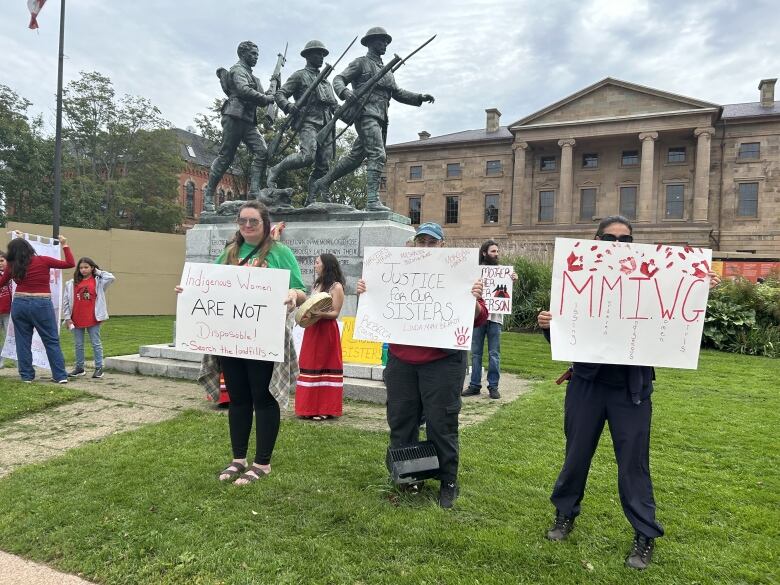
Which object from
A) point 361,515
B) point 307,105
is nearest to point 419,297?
point 361,515

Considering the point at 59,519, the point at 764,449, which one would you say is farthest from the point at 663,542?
the point at 59,519

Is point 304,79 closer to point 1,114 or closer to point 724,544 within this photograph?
point 724,544

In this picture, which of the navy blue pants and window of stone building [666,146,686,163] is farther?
window of stone building [666,146,686,163]

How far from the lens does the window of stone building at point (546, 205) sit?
162 ft

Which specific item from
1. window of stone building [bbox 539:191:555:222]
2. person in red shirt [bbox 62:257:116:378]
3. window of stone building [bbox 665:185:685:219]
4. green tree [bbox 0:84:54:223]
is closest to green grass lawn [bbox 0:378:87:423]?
person in red shirt [bbox 62:257:116:378]

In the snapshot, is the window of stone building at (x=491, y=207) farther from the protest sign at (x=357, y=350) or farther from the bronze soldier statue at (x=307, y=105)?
the protest sign at (x=357, y=350)

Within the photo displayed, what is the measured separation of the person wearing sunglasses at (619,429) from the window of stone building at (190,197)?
58784mm

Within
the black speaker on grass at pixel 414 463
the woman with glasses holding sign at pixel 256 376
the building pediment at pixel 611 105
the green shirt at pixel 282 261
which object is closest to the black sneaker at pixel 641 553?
the black speaker on grass at pixel 414 463

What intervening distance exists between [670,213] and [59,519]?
163 ft

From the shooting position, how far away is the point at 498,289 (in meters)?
7.66

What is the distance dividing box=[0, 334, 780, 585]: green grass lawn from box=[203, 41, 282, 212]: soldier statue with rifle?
5.63 meters

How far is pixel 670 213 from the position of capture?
45.2 metres

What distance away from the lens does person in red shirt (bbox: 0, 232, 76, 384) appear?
7207 millimetres

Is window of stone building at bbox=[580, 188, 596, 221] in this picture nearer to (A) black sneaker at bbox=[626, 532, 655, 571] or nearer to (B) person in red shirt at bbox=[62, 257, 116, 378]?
(B) person in red shirt at bbox=[62, 257, 116, 378]
